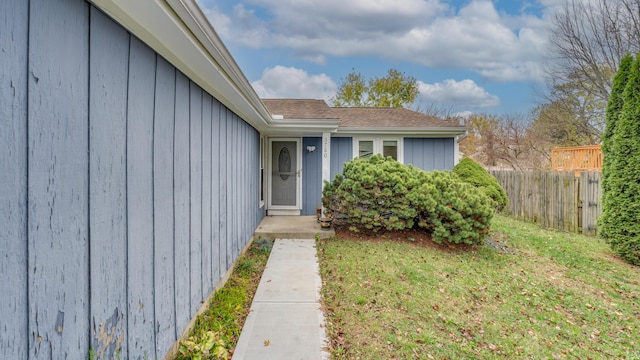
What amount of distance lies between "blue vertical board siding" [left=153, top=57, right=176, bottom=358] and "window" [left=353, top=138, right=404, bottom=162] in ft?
23.2

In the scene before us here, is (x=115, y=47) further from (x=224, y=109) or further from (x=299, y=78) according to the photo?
(x=299, y=78)

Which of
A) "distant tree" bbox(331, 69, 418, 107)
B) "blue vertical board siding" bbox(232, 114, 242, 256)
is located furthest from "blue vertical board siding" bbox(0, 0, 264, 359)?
"distant tree" bbox(331, 69, 418, 107)

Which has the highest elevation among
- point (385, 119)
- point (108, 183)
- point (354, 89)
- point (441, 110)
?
point (354, 89)

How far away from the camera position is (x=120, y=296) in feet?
5.47

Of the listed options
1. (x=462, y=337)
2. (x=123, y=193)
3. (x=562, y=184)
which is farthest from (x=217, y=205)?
(x=562, y=184)

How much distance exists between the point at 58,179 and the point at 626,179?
7.87m

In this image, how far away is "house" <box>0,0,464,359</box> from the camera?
1.10m

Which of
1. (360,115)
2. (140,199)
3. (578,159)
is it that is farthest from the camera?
(578,159)

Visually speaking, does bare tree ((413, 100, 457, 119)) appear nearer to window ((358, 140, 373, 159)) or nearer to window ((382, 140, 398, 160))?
window ((382, 140, 398, 160))

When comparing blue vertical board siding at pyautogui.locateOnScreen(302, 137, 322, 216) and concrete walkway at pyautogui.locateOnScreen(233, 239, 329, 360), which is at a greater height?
blue vertical board siding at pyautogui.locateOnScreen(302, 137, 322, 216)

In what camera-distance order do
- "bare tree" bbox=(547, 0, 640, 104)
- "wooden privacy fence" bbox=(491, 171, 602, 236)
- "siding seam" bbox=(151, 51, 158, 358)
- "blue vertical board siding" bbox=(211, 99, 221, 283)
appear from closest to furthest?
1. "siding seam" bbox=(151, 51, 158, 358)
2. "blue vertical board siding" bbox=(211, 99, 221, 283)
3. "wooden privacy fence" bbox=(491, 171, 602, 236)
4. "bare tree" bbox=(547, 0, 640, 104)

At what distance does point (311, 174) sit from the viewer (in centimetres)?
850

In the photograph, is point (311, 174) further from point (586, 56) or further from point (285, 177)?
point (586, 56)

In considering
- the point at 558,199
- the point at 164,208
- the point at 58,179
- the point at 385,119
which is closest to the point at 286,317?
the point at 164,208
